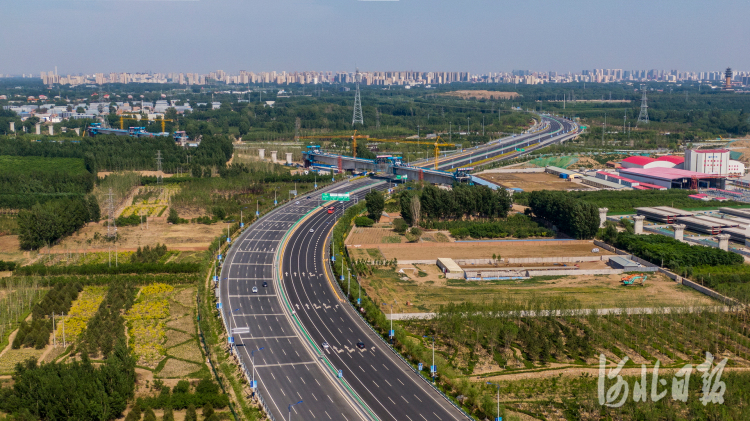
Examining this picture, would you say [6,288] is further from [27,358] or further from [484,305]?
[484,305]

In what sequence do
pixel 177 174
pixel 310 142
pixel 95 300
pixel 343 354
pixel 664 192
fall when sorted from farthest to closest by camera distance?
pixel 310 142 → pixel 177 174 → pixel 664 192 → pixel 95 300 → pixel 343 354

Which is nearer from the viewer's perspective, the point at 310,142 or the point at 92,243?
the point at 92,243

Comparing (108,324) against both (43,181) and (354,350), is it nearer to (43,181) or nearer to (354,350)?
(354,350)

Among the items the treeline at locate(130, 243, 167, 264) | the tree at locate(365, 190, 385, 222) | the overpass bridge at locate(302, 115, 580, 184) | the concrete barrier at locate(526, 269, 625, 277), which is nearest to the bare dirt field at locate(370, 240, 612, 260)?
the concrete barrier at locate(526, 269, 625, 277)

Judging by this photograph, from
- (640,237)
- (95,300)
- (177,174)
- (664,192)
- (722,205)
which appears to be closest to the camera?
(95,300)

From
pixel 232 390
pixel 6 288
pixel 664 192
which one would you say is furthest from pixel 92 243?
pixel 664 192

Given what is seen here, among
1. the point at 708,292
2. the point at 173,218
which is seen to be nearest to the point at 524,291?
the point at 708,292
